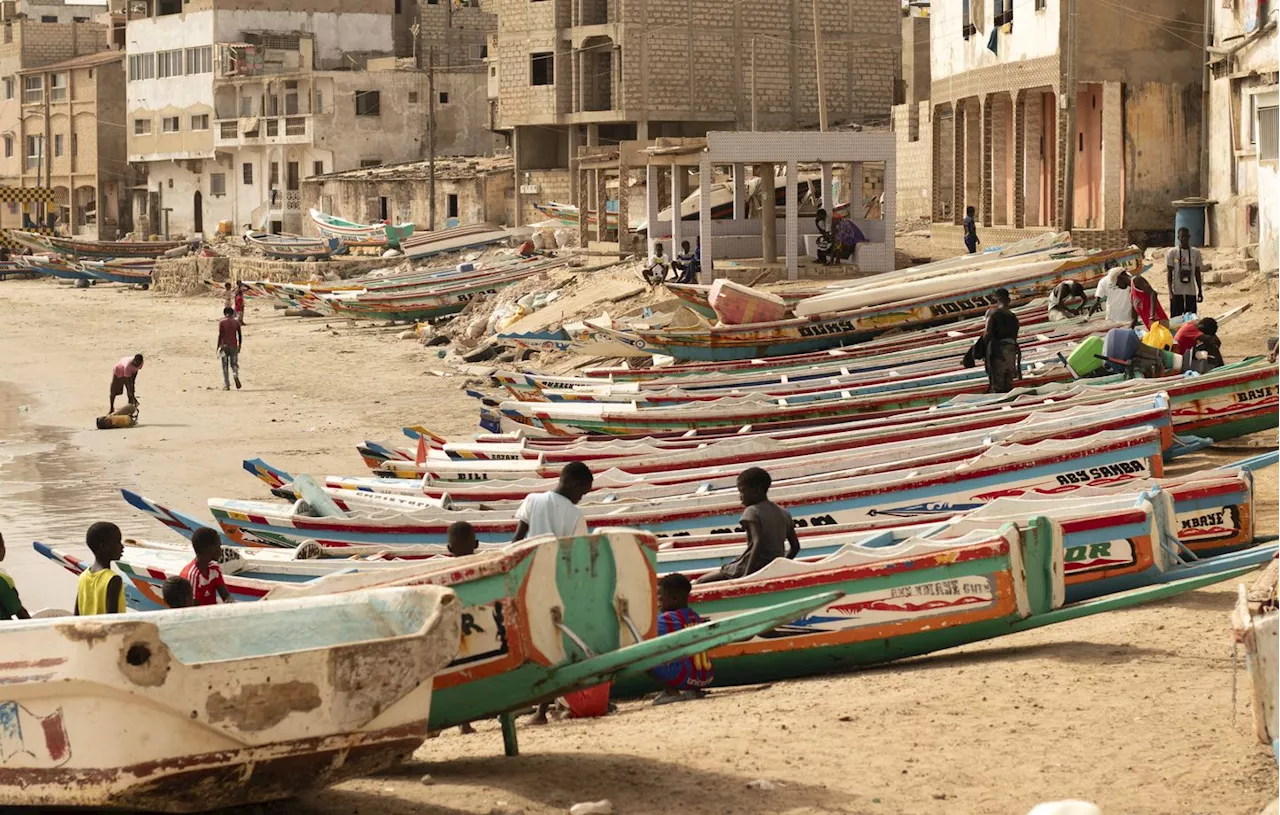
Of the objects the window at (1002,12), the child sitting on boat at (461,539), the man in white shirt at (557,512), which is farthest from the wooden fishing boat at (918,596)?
the window at (1002,12)

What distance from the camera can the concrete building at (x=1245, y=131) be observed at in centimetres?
2172

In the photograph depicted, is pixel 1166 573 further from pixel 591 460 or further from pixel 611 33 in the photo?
pixel 611 33

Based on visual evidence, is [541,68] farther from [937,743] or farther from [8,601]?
[937,743]

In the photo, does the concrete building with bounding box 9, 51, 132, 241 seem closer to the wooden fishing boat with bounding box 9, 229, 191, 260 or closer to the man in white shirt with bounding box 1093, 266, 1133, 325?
the wooden fishing boat with bounding box 9, 229, 191, 260

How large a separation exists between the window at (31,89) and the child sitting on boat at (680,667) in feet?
222

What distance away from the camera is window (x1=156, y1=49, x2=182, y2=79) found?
207 ft

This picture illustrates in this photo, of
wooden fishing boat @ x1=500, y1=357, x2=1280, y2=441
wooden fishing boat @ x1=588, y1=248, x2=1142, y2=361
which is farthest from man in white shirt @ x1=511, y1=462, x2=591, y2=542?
wooden fishing boat @ x1=588, y1=248, x2=1142, y2=361

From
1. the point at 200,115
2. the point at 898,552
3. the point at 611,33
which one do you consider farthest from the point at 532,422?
the point at 200,115

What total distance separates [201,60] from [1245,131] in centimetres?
4695

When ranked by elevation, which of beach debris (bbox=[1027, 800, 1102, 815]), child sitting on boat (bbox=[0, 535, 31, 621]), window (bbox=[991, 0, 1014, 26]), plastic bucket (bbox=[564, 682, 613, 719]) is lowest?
plastic bucket (bbox=[564, 682, 613, 719])

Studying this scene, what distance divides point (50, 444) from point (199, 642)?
16.4 meters

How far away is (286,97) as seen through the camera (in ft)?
194

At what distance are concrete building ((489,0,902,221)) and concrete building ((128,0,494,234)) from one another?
9.20 metres

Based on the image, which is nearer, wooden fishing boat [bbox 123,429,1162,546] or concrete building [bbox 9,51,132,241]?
wooden fishing boat [bbox 123,429,1162,546]
